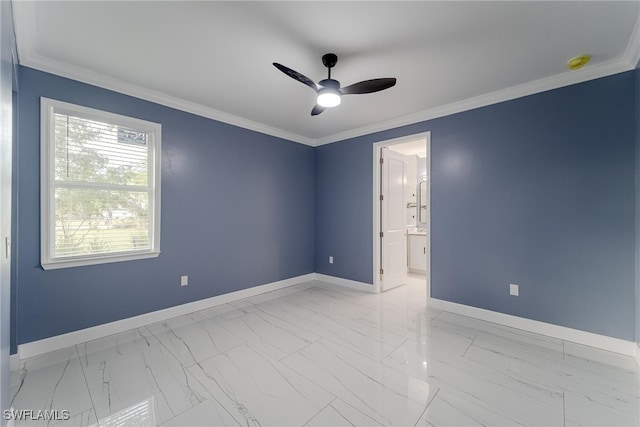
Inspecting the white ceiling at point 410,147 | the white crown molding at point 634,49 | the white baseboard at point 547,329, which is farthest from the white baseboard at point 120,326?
the white crown molding at point 634,49

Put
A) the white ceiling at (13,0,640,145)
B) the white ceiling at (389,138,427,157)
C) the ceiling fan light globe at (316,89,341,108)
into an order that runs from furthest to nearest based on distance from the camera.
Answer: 1. the white ceiling at (389,138,427,157)
2. the ceiling fan light globe at (316,89,341,108)
3. the white ceiling at (13,0,640,145)

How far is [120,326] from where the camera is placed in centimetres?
285

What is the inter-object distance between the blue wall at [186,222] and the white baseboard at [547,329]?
2.58 meters

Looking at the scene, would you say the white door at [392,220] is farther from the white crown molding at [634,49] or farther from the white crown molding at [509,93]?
the white crown molding at [634,49]

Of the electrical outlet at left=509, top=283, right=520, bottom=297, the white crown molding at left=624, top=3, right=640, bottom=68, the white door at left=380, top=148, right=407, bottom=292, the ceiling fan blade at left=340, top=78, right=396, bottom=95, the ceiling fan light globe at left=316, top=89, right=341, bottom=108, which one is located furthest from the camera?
the white door at left=380, top=148, right=407, bottom=292

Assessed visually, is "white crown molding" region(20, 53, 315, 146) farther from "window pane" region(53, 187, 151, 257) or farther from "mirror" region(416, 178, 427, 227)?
"mirror" region(416, 178, 427, 227)

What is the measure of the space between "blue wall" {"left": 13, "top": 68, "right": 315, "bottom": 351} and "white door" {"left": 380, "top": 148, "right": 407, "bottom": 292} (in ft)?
4.63

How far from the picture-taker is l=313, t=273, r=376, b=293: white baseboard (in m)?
4.36

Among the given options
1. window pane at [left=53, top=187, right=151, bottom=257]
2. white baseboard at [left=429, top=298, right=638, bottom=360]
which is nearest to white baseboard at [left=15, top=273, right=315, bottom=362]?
window pane at [left=53, top=187, right=151, bottom=257]

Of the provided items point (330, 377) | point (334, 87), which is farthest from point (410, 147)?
point (330, 377)

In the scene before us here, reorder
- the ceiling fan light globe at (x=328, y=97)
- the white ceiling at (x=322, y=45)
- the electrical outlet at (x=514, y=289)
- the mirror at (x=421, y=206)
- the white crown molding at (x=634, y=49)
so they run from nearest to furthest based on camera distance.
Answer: the white ceiling at (x=322, y=45), the white crown molding at (x=634, y=49), the ceiling fan light globe at (x=328, y=97), the electrical outlet at (x=514, y=289), the mirror at (x=421, y=206)

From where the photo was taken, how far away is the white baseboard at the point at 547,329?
244cm

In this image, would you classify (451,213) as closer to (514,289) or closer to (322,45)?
(514,289)

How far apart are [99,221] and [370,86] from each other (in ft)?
9.92
